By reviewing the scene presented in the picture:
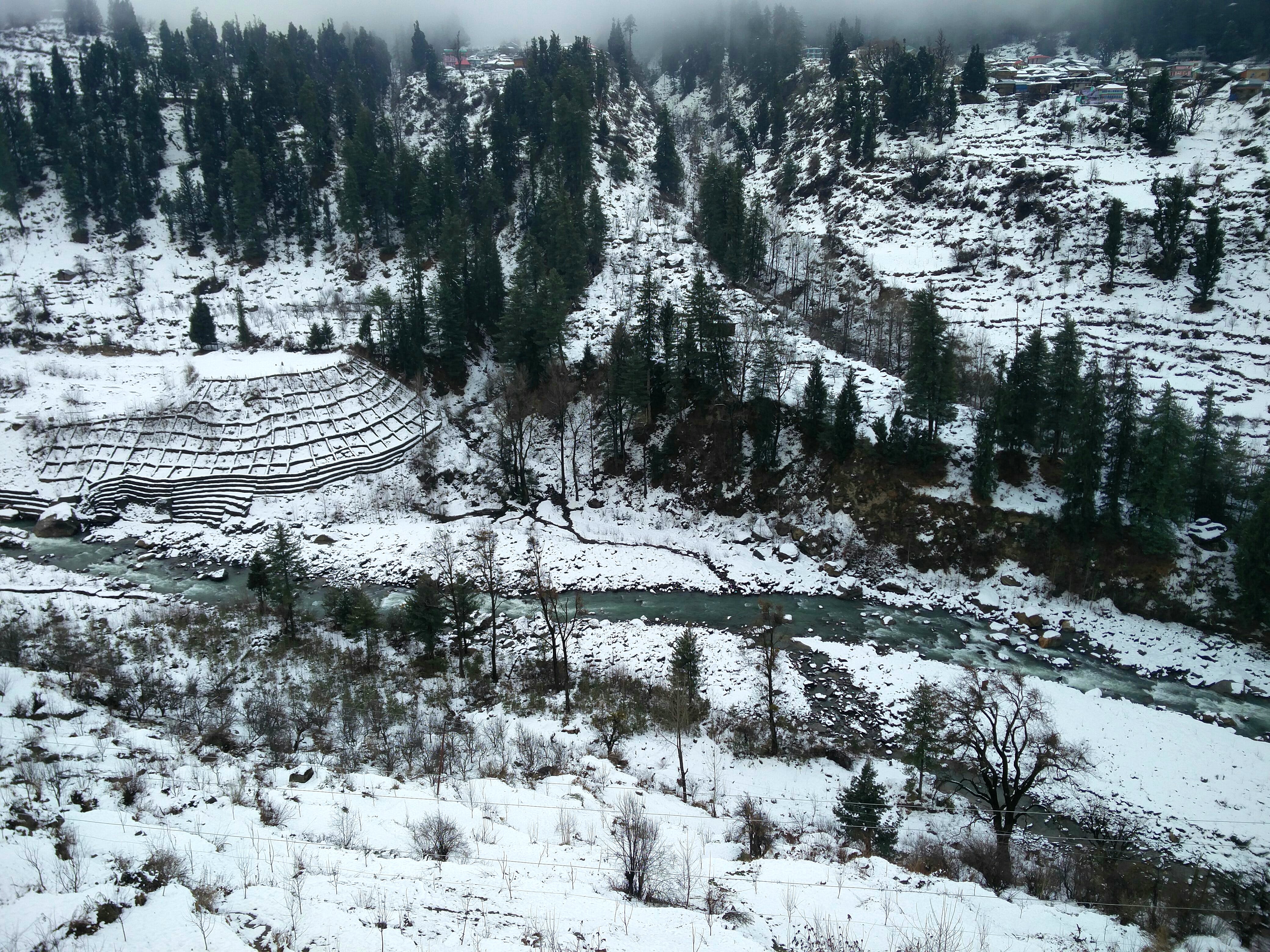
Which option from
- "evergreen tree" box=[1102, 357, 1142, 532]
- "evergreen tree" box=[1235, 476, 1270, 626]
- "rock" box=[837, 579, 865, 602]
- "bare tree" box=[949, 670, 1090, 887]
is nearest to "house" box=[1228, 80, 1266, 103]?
"evergreen tree" box=[1102, 357, 1142, 532]

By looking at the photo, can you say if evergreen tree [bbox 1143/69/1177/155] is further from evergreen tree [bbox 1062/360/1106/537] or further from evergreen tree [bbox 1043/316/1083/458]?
evergreen tree [bbox 1062/360/1106/537]

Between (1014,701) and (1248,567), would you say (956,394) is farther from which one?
(1014,701)

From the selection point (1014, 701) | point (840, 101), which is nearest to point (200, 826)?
point (1014, 701)

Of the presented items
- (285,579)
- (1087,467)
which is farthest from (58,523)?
(1087,467)

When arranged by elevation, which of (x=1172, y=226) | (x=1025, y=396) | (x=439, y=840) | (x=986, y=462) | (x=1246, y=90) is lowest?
(x=986, y=462)

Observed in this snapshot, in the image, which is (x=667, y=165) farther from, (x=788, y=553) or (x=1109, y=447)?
(x=1109, y=447)

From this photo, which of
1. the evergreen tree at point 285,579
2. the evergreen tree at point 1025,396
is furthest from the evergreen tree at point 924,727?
the evergreen tree at point 285,579
